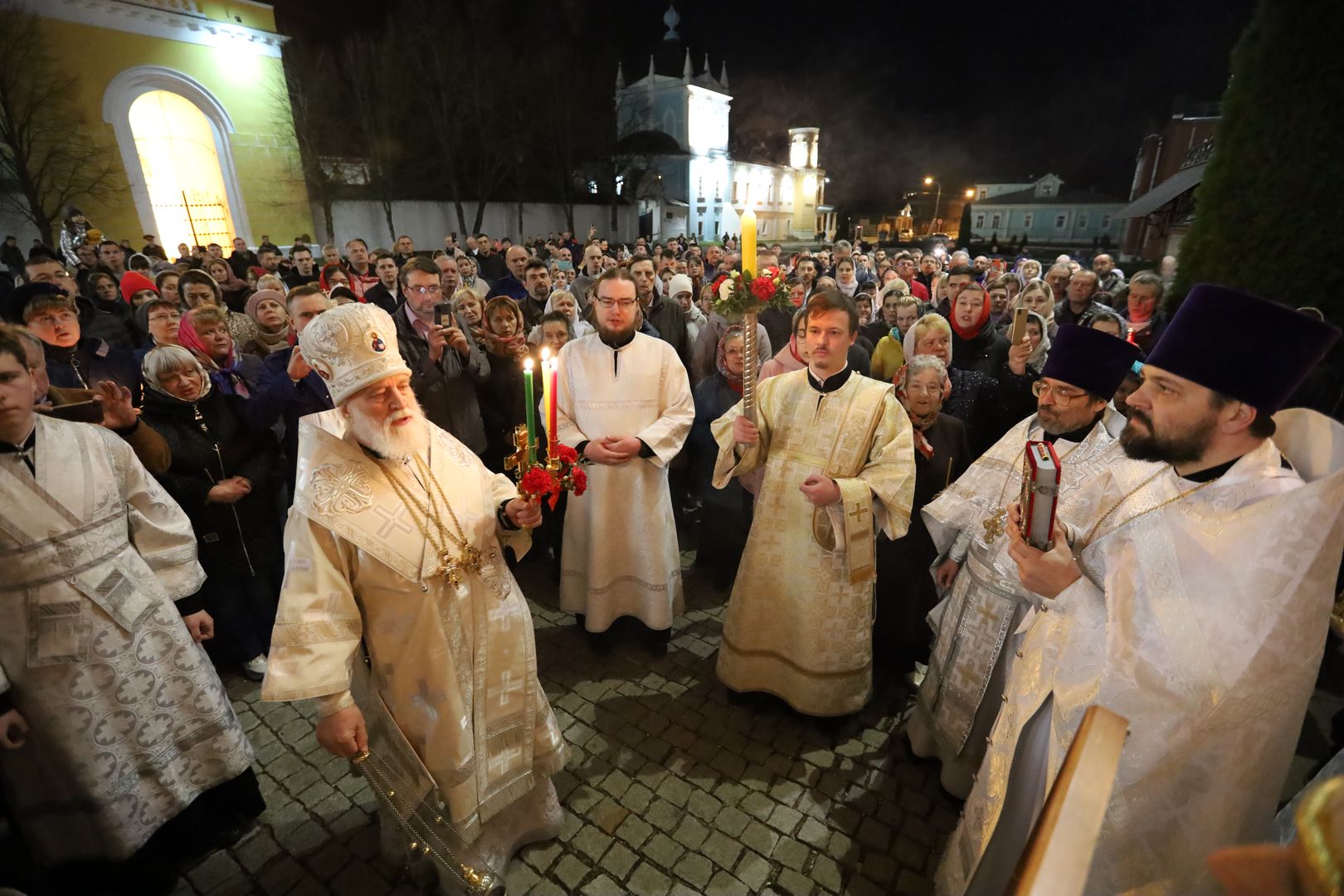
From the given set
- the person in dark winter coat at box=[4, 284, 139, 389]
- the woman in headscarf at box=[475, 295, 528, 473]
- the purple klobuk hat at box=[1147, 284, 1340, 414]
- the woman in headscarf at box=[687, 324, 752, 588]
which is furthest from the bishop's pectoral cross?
the person in dark winter coat at box=[4, 284, 139, 389]

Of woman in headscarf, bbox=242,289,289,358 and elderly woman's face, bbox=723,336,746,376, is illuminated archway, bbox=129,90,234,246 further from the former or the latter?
elderly woman's face, bbox=723,336,746,376

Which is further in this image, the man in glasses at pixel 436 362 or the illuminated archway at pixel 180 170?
the illuminated archway at pixel 180 170

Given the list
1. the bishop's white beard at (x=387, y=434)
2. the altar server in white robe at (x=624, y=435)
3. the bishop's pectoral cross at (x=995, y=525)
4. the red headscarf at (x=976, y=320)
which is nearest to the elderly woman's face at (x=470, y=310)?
the altar server in white robe at (x=624, y=435)

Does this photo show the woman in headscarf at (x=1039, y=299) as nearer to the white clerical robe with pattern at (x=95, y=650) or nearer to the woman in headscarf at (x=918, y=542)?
the woman in headscarf at (x=918, y=542)

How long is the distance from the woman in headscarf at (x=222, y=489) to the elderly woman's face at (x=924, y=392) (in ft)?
13.9

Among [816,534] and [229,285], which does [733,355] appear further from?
[229,285]

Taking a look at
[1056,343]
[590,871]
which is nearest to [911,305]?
[1056,343]

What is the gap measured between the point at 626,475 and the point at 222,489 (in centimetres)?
250

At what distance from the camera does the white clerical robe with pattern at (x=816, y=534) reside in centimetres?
332

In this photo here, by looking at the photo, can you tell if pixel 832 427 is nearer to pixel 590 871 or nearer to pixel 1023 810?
pixel 1023 810

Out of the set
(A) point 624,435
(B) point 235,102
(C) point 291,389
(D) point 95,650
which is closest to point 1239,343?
(A) point 624,435

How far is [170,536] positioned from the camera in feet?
9.36

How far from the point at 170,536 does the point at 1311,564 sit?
13.9 ft

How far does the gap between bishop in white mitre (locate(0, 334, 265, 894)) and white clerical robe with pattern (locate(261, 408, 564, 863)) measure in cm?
104
